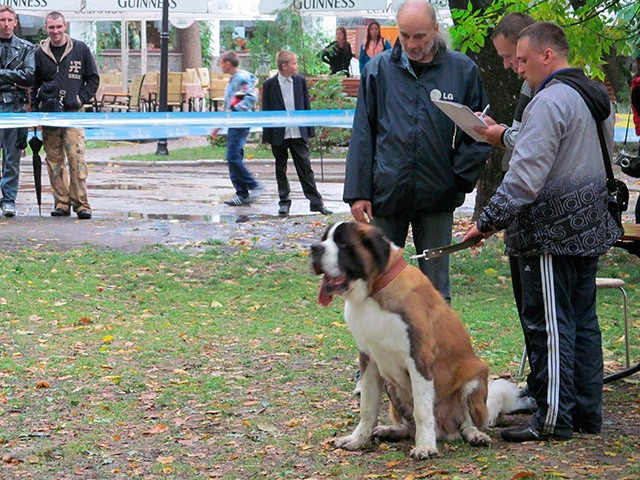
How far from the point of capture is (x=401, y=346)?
5.19 m

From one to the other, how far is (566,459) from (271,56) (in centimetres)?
2243

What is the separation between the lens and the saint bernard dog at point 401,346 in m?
5.11

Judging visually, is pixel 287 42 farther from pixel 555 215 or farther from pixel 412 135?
pixel 555 215

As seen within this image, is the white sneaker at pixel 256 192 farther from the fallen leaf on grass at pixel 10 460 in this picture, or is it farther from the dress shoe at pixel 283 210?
→ the fallen leaf on grass at pixel 10 460

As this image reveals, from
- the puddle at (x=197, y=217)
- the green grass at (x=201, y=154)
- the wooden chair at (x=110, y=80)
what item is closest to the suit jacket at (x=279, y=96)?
the puddle at (x=197, y=217)

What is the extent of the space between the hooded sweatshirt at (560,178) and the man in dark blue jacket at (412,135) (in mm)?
802

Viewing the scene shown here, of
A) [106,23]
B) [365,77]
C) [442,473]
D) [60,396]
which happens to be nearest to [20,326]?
[60,396]

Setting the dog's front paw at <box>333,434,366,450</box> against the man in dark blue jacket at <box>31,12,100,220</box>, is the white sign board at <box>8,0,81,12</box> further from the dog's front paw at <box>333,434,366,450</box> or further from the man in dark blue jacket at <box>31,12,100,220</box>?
the dog's front paw at <box>333,434,366,450</box>

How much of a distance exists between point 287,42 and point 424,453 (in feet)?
73.3

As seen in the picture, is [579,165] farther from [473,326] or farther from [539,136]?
[473,326]

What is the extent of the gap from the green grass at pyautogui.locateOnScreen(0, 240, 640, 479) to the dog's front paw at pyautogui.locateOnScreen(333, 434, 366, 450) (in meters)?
0.05

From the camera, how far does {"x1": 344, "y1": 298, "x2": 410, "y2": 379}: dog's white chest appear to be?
5.16 meters

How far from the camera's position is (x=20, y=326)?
334 inches

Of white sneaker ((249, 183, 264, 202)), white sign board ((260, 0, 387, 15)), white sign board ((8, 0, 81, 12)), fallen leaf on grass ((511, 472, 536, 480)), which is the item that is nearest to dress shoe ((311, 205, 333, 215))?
white sneaker ((249, 183, 264, 202))
